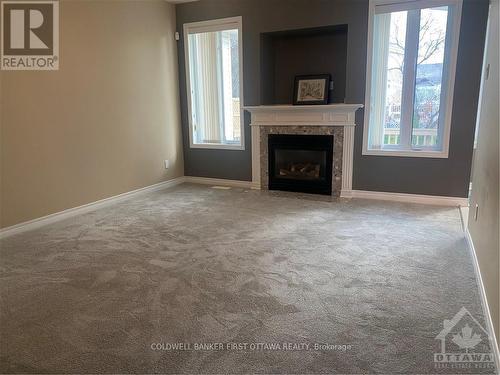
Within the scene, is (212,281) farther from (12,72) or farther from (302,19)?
(302,19)

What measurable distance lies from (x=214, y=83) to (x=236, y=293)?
4.05 meters

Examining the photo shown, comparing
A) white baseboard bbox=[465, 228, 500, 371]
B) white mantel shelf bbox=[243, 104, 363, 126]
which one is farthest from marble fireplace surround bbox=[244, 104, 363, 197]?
white baseboard bbox=[465, 228, 500, 371]

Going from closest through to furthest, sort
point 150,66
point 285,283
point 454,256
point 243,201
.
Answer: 1. point 285,283
2. point 454,256
3. point 243,201
4. point 150,66

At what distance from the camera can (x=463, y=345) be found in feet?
6.02

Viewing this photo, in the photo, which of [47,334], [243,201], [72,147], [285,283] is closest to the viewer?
[47,334]

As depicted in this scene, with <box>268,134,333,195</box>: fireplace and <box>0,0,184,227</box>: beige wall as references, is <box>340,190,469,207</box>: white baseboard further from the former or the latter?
<box>0,0,184,227</box>: beige wall

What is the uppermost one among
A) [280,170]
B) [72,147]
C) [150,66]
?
[150,66]

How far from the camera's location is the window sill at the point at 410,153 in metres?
4.39

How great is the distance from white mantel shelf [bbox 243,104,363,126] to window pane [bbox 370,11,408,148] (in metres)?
0.29

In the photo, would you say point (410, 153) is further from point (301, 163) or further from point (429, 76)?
point (301, 163)

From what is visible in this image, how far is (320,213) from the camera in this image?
13.6 feet

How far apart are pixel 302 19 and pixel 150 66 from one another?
2.22 meters

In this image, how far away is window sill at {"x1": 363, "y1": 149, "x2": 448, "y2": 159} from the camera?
439 cm

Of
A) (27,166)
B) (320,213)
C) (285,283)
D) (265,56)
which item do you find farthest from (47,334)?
(265,56)
